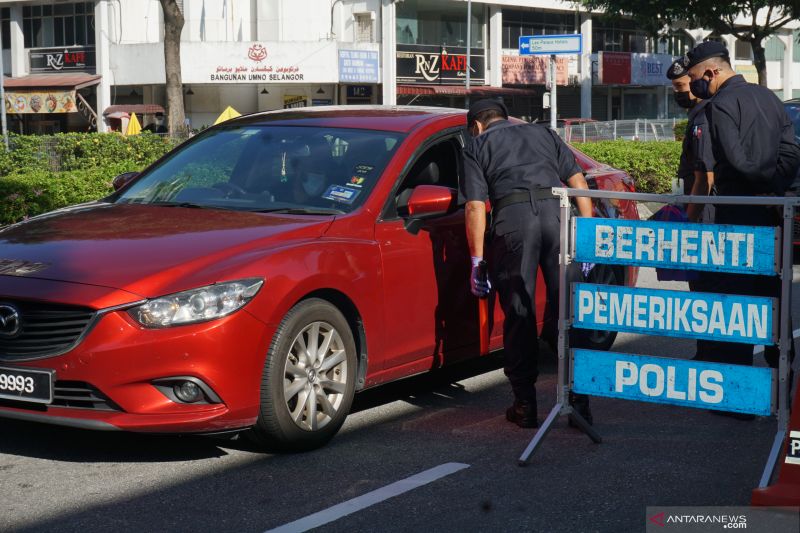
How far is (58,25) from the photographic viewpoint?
47469 mm

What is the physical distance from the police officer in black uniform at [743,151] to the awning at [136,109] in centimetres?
3958

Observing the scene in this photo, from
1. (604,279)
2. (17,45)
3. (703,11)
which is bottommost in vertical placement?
(604,279)

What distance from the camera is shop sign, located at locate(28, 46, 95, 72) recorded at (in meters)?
46.8

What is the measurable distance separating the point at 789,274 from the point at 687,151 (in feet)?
8.50

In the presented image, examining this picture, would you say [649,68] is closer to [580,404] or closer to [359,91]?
[359,91]

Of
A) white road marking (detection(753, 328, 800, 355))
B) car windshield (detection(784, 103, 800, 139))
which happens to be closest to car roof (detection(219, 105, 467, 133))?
white road marking (detection(753, 328, 800, 355))

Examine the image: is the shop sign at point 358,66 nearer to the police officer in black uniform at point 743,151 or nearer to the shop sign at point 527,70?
the shop sign at point 527,70

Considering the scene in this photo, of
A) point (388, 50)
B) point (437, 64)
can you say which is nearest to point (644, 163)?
point (388, 50)

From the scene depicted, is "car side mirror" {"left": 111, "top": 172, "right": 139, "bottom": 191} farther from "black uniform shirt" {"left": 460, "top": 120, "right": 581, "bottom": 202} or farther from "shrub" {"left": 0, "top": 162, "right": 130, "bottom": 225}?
"shrub" {"left": 0, "top": 162, "right": 130, "bottom": 225}

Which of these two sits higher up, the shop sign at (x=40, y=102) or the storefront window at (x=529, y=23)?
the storefront window at (x=529, y=23)

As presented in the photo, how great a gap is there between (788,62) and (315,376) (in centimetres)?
6771

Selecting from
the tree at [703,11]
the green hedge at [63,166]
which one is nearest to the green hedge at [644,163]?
the green hedge at [63,166]

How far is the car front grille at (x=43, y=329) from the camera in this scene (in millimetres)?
5000

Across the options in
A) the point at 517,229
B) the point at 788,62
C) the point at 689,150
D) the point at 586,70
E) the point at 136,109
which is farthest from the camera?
the point at 788,62
